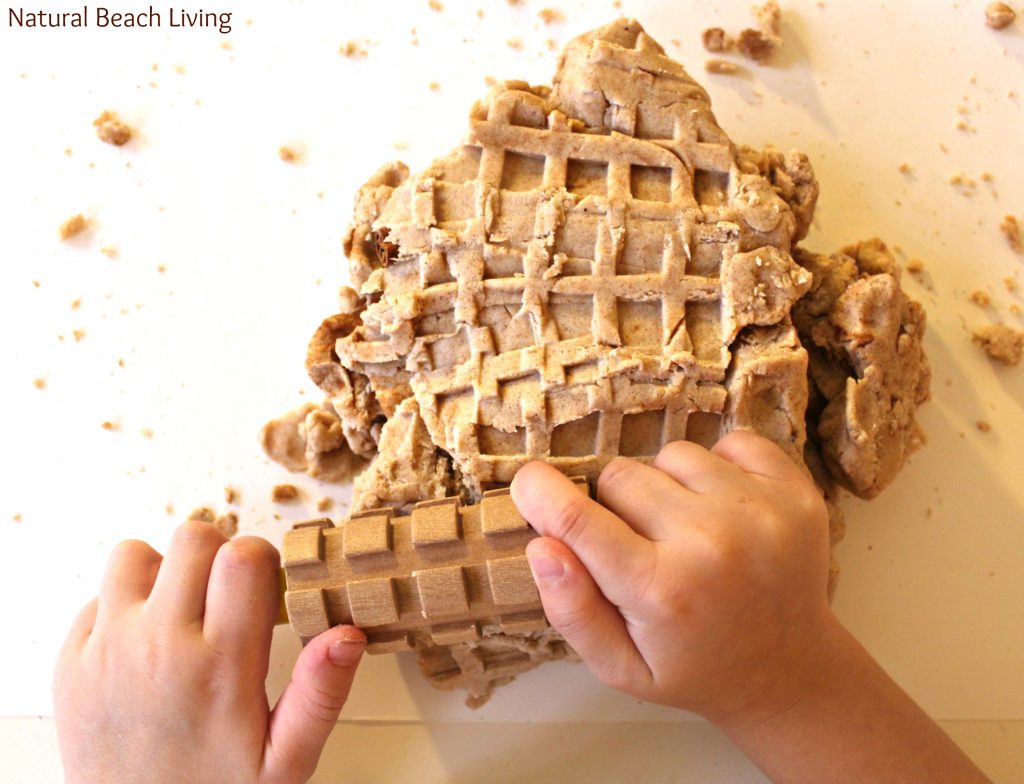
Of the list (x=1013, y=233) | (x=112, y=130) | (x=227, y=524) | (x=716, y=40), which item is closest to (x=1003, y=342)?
(x=1013, y=233)

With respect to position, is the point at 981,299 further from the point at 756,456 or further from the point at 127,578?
the point at 127,578

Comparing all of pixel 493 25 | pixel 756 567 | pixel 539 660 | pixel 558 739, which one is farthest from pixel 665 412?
pixel 493 25

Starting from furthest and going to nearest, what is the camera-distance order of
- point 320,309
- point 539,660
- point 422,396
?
point 320,309, point 539,660, point 422,396

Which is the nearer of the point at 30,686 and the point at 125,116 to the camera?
the point at 30,686

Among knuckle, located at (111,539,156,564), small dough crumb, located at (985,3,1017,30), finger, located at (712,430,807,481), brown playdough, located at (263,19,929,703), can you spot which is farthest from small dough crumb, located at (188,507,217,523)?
small dough crumb, located at (985,3,1017,30)

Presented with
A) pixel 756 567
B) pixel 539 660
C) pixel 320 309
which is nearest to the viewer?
pixel 756 567

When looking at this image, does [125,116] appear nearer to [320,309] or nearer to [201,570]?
[320,309]
